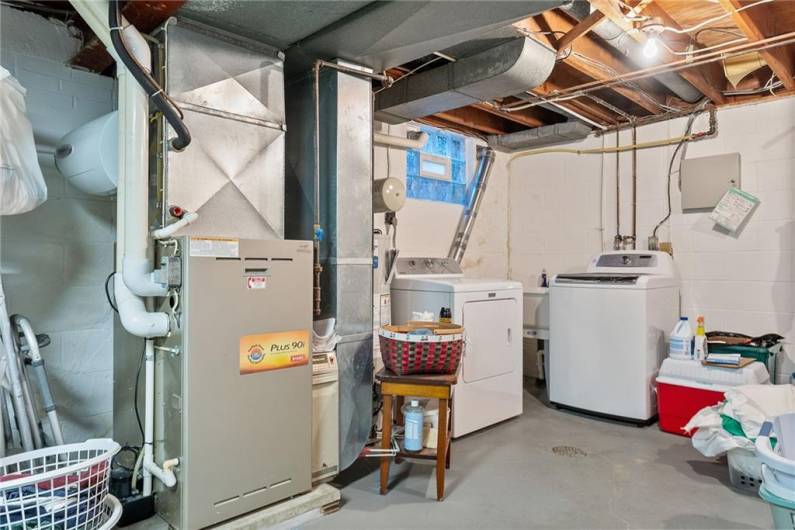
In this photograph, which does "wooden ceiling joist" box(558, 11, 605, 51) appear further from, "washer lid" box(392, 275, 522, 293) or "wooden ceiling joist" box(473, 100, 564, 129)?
"washer lid" box(392, 275, 522, 293)

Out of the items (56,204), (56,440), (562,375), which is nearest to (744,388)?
(562,375)

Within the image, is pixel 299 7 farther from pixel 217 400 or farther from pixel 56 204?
pixel 217 400

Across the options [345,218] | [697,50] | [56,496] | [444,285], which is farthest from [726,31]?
[56,496]

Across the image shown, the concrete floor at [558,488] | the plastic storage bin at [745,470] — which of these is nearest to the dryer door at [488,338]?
the concrete floor at [558,488]

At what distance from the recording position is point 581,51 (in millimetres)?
3113

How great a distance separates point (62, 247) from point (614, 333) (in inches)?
138

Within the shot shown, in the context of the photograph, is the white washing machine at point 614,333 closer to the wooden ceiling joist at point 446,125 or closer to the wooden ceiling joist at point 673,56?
the wooden ceiling joist at point 673,56

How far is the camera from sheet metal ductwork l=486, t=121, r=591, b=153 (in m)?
4.53

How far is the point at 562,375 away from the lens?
12.9ft

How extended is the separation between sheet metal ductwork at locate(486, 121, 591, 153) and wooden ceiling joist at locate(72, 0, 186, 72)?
341 centimetres

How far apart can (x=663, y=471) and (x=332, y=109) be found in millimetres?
2774

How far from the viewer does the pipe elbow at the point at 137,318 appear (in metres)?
2.03

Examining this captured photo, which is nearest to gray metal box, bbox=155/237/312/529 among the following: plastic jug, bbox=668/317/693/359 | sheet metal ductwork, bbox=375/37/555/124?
sheet metal ductwork, bbox=375/37/555/124

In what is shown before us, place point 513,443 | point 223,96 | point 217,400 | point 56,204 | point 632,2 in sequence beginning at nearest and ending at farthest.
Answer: point 217,400 → point 223,96 → point 56,204 → point 632,2 → point 513,443
